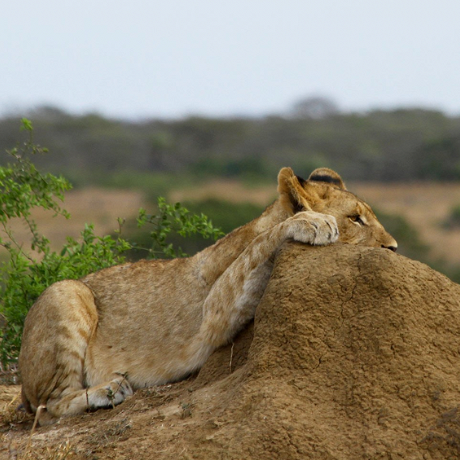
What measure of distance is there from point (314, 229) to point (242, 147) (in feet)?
121

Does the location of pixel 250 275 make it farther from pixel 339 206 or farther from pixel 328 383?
pixel 328 383

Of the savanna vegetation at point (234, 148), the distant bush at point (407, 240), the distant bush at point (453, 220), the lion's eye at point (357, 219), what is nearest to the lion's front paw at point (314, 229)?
the lion's eye at point (357, 219)

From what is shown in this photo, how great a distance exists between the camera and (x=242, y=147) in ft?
136

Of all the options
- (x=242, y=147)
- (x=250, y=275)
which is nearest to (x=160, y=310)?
(x=250, y=275)

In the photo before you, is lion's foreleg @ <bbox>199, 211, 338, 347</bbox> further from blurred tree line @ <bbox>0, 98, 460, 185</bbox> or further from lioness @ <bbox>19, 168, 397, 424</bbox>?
blurred tree line @ <bbox>0, 98, 460, 185</bbox>

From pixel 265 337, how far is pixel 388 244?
4.90 ft

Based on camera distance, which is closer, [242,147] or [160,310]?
[160,310]

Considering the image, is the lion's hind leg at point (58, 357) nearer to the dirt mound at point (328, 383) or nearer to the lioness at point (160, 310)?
the lioness at point (160, 310)

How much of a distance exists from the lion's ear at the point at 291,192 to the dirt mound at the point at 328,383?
55 cm

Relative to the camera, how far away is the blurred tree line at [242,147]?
125 ft

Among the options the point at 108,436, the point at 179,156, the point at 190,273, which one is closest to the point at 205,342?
the point at 190,273

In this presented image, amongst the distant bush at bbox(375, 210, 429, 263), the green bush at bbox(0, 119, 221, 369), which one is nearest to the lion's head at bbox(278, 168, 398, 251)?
the green bush at bbox(0, 119, 221, 369)

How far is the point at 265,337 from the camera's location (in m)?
4.21

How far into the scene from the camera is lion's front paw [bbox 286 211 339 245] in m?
4.66
